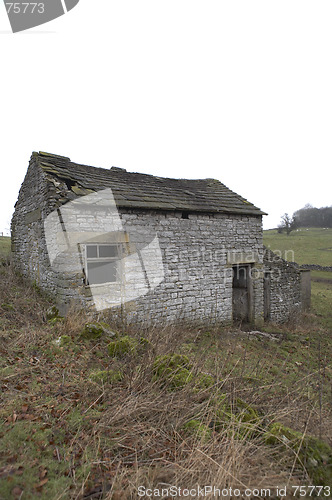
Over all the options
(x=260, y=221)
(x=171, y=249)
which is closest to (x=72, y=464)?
(x=171, y=249)

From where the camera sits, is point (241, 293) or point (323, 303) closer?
point (241, 293)

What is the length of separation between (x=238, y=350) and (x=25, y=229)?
8028 millimetres

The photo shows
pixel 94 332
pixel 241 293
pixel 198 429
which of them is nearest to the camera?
pixel 198 429

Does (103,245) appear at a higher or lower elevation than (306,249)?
higher

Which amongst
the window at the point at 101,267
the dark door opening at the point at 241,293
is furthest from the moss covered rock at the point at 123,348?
the dark door opening at the point at 241,293

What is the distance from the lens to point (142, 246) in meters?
8.00

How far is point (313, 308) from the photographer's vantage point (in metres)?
13.8

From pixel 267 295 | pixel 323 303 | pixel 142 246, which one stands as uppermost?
pixel 142 246

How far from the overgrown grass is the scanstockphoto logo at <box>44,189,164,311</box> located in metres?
2.41

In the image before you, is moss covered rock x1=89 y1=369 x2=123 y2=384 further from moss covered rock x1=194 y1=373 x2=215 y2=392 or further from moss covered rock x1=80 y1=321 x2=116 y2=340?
moss covered rock x1=80 y1=321 x2=116 y2=340

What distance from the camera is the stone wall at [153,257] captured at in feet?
23.2

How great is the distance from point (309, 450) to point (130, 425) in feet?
6.01

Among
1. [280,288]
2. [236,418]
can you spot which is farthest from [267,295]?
[236,418]

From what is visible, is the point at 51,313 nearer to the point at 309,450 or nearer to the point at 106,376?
the point at 106,376
